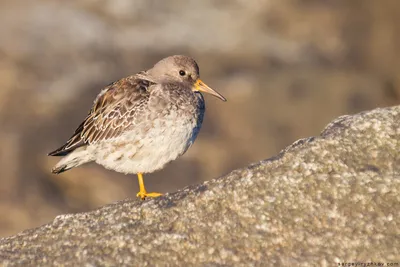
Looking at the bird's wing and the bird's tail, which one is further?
the bird's tail

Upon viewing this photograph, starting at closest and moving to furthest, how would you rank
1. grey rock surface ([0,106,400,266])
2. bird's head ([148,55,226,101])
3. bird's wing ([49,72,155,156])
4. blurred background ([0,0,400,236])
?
1. grey rock surface ([0,106,400,266])
2. bird's wing ([49,72,155,156])
3. bird's head ([148,55,226,101])
4. blurred background ([0,0,400,236])

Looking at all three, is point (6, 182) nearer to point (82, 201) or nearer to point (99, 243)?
point (82, 201)

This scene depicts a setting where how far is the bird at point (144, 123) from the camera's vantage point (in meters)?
11.9

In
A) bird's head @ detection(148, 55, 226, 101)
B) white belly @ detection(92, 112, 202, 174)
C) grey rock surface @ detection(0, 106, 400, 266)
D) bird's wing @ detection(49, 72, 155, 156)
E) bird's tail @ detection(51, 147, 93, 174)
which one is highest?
bird's head @ detection(148, 55, 226, 101)

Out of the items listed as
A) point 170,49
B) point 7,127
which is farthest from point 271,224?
point 170,49

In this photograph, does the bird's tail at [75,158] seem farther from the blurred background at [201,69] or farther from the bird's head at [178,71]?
the blurred background at [201,69]

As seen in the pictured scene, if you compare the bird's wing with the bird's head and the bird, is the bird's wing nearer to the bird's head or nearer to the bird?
the bird

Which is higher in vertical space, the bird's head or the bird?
the bird's head

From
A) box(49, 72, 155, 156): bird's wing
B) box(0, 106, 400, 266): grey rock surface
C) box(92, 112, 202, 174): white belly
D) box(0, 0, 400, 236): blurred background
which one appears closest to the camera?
box(0, 106, 400, 266): grey rock surface

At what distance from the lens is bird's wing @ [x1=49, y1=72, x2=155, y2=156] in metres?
12.4

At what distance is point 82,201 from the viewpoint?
22.2 meters

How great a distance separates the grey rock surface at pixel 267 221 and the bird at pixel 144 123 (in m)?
2.88

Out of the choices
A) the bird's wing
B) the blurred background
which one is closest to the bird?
the bird's wing

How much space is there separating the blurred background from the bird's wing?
8.34 meters
